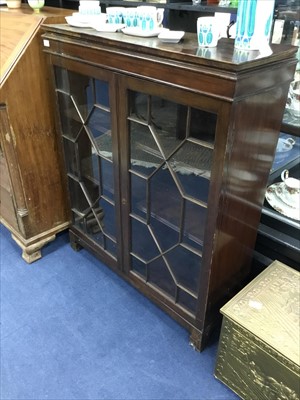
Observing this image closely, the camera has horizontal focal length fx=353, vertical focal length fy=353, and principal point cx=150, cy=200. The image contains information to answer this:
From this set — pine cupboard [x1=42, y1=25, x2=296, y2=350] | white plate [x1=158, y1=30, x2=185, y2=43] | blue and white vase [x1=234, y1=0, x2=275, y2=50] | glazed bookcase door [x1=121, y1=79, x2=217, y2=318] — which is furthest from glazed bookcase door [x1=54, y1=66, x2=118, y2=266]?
blue and white vase [x1=234, y1=0, x2=275, y2=50]

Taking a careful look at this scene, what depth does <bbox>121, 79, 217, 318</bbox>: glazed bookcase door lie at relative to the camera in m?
1.08

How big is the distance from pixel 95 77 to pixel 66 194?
2.36 feet

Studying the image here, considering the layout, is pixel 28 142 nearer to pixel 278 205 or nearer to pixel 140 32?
pixel 140 32

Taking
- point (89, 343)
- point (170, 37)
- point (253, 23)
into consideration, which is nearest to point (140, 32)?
point (170, 37)

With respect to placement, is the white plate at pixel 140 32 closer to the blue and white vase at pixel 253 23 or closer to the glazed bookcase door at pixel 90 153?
the glazed bookcase door at pixel 90 153

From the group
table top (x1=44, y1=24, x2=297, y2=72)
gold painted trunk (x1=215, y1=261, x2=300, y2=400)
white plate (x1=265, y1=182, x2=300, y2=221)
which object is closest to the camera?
table top (x1=44, y1=24, x2=297, y2=72)

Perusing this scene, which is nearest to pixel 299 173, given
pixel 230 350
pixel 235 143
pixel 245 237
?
pixel 245 237

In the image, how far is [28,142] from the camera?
5.30ft

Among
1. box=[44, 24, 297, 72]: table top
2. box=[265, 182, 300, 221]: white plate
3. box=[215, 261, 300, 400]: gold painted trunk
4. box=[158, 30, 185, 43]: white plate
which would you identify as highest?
box=[158, 30, 185, 43]: white plate

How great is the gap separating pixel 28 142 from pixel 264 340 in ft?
4.13

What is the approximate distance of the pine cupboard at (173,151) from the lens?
3.20 feet

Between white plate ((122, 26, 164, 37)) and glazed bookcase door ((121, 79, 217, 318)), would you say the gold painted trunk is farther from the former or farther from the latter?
white plate ((122, 26, 164, 37))

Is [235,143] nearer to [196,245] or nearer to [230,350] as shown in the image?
[196,245]

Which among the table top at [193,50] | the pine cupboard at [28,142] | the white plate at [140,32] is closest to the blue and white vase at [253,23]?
the table top at [193,50]
